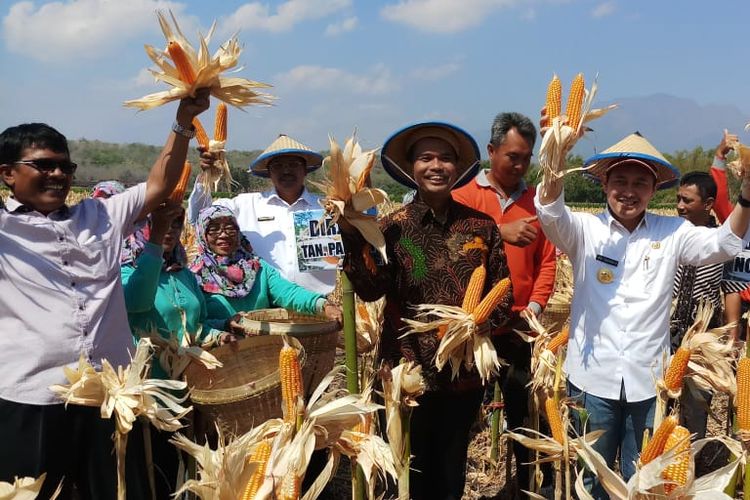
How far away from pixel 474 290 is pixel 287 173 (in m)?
2.63

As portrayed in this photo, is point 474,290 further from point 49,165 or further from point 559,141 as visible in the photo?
point 49,165

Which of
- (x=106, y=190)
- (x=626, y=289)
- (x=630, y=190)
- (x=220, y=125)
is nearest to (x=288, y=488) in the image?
(x=626, y=289)

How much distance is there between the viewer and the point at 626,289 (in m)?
3.01

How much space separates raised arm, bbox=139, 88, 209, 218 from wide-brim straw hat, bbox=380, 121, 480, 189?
0.99 meters

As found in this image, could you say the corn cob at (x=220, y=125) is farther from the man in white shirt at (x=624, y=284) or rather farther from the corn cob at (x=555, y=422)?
the corn cob at (x=555, y=422)

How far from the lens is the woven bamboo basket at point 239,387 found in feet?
8.99

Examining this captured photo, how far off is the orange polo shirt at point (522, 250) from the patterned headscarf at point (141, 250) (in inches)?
72.7

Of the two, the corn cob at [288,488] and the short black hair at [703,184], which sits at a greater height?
the short black hair at [703,184]

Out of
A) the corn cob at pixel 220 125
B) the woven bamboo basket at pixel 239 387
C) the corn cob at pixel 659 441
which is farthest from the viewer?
the corn cob at pixel 220 125

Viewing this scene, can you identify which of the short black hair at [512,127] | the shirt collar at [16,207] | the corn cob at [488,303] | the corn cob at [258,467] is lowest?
the corn cob at [258,467]

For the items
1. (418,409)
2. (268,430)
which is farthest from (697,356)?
(268,430)

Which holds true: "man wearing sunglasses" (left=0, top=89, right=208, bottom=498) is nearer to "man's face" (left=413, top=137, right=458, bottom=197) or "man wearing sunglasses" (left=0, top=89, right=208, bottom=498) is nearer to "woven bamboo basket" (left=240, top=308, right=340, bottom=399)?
"woven bamboo basket" (left=240, top=308, right=340, bottom=399)

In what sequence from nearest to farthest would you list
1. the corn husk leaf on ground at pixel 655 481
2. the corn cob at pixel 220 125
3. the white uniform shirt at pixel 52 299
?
the corn husk leaf on ground at pixel 655 481, the white uniform shirt at pixel 52 299, the corn cob at pixel 220 125

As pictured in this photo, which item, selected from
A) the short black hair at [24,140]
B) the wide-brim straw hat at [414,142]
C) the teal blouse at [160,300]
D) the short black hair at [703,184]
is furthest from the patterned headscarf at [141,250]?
the short black hair at [703,184]
